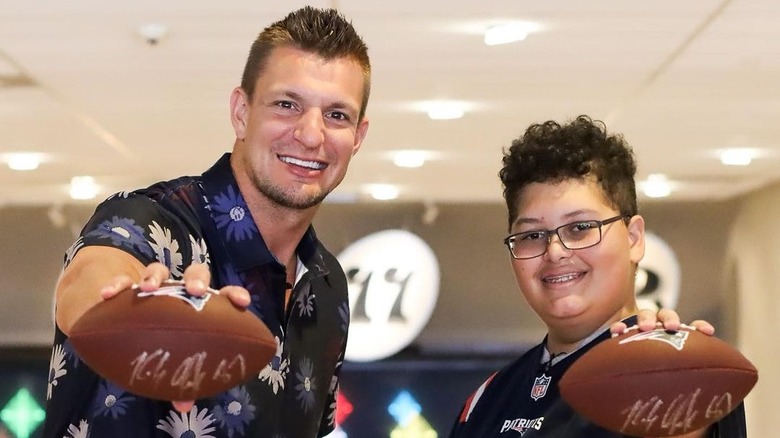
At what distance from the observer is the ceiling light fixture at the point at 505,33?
3.14m

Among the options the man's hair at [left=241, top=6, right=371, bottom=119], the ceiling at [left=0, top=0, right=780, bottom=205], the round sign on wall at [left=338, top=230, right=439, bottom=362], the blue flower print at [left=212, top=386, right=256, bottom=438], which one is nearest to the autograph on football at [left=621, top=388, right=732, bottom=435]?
the blue flower print at [left=212, top=386, right=256, bottom=438]

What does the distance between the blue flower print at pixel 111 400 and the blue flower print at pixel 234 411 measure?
0.42 feet

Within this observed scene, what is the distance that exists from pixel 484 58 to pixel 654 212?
2.90 metres

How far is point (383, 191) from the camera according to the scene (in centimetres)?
590

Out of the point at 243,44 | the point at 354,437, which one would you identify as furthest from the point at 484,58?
the point at 354,437

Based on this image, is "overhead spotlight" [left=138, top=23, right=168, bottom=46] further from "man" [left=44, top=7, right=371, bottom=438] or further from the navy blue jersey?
the navy blue jersey

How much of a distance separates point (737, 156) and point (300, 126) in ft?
12.8

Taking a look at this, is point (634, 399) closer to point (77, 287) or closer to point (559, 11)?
point (77, 287)

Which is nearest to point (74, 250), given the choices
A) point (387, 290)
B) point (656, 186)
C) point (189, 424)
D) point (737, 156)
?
point (189, 424)

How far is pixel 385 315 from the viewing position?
5816 mm

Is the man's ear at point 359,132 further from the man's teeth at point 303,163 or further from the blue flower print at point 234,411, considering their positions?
the blue flower print at point 234,411

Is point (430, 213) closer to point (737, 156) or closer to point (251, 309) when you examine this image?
point (737, 156)

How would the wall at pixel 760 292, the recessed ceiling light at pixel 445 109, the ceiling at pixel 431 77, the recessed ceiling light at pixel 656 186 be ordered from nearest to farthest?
the ceiling at pixel 431 77
the recessed ceiling light at pixel 445 109
the recessed ceiling light at pixel 656 186
the wall at pixel 760 292

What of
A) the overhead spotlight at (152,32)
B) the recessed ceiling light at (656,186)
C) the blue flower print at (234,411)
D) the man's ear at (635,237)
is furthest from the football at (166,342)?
the recessed ceiling light at (656,186)
